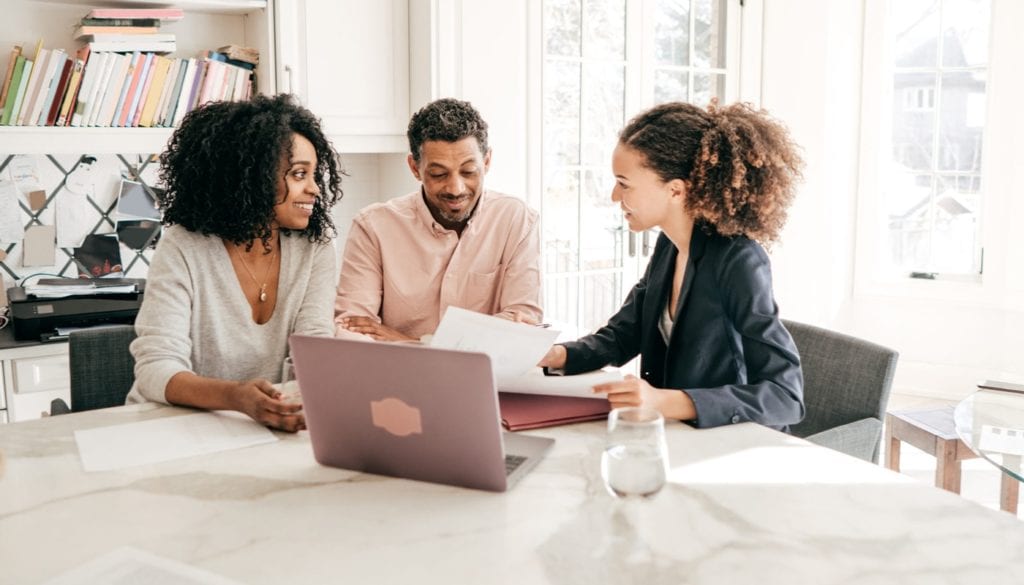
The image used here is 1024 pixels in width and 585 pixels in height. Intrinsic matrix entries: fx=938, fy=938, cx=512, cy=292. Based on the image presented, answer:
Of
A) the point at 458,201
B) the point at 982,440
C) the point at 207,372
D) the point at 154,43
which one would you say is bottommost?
the point at 982,440

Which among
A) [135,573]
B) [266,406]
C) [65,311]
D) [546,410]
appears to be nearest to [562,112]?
[65,311]

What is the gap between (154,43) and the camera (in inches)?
113

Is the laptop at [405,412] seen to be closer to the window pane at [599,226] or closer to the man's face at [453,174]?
the man's face at [453,174]

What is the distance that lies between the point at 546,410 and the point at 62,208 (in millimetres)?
2207

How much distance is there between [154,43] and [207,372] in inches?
56.2

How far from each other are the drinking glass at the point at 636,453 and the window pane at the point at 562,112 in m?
2.54

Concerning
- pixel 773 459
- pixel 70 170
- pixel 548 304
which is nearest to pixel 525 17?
pixel 548 304

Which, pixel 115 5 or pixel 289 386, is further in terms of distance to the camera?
pixel 115 5

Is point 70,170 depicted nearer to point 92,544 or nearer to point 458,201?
point 458,201

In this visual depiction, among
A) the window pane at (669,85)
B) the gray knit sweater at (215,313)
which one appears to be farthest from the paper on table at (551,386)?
the window pane at (669,85)

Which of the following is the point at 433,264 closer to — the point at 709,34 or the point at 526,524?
the point at 526,524

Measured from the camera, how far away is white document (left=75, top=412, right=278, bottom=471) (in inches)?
54.3

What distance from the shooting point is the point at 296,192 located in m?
2.04

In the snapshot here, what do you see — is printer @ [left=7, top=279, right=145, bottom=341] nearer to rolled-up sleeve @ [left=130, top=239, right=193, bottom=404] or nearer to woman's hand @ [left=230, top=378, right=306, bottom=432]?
rolled-up sleeve @ [left=130, top=239, right=193, bottom=404]
